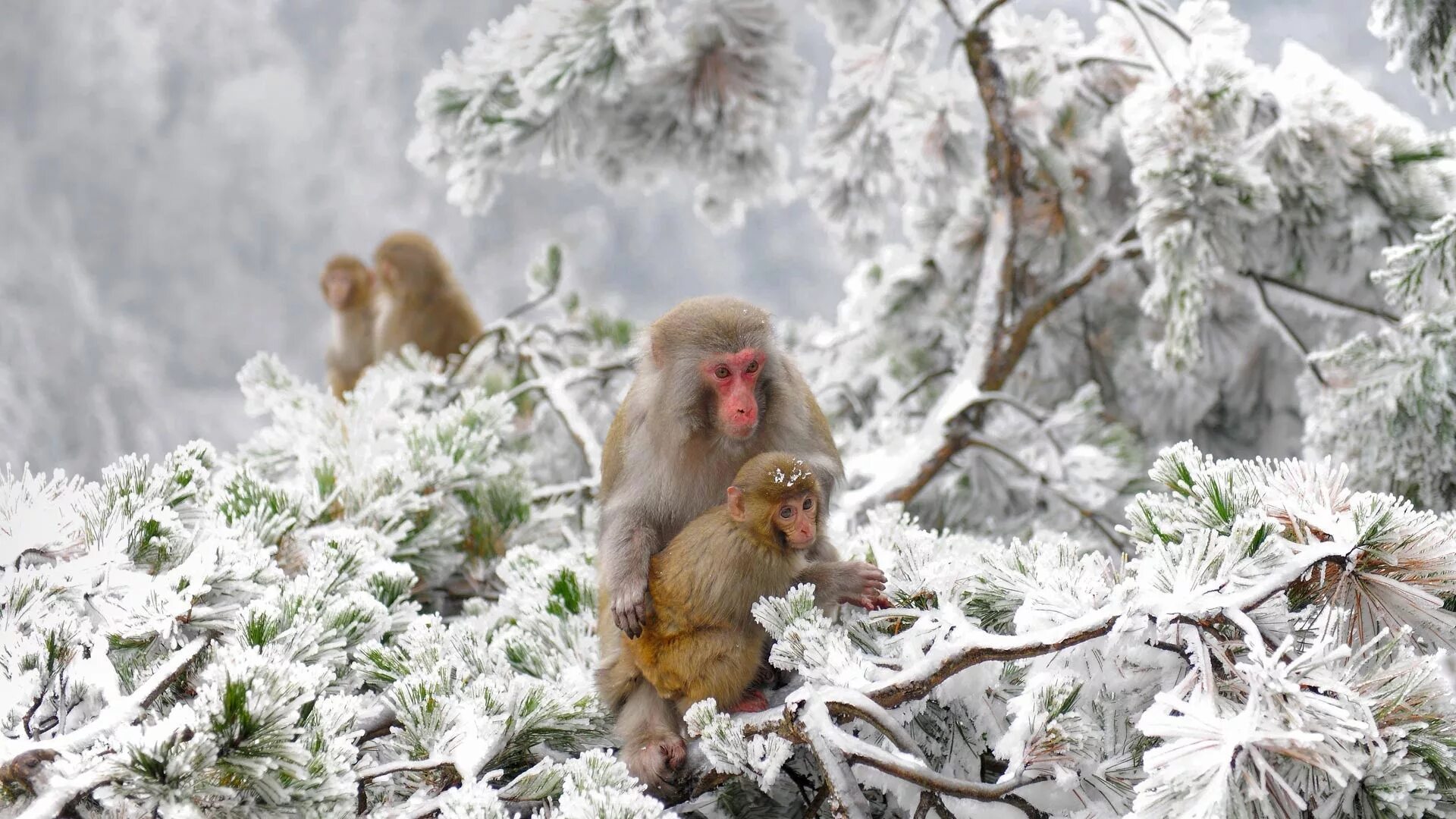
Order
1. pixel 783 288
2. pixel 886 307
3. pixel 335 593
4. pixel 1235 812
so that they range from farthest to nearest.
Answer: pixel 783 288 < pixel 886 307 < pixel 335 593 < pixel 1235 812

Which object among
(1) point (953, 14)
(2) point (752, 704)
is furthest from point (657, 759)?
Answer: (1) point (953, 14)

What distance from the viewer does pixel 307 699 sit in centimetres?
99

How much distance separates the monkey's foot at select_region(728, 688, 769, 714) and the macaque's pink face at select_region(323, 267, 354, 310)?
401 centimetres

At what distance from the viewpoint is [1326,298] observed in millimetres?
2361

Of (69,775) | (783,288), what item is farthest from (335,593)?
(783,288)

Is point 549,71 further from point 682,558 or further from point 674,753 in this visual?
point 674,753

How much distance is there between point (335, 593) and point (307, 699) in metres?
0.53

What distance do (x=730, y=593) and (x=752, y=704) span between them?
0.44 ft

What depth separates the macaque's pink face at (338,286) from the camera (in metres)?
4.84

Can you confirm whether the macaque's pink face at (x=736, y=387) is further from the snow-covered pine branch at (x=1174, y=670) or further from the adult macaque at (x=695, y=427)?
the snow-covered pine branch at (x=1174, y=670)

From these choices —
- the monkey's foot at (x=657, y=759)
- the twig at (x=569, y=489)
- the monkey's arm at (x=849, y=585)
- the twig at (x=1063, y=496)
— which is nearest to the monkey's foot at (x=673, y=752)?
the monkey's foot at (x=657, y=759)

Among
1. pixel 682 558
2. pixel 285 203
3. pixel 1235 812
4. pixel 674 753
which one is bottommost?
pixel 1235 812

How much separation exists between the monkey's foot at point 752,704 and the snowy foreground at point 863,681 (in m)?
0.03

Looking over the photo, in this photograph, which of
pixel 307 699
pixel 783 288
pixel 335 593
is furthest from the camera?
pixel 783 288
